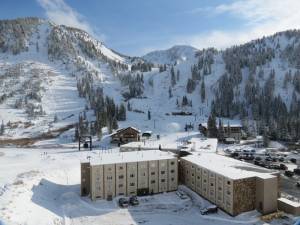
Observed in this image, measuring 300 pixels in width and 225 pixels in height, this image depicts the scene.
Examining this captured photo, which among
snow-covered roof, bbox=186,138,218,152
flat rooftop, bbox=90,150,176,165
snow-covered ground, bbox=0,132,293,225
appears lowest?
snow-covered ground, bbox=0,132,293,225

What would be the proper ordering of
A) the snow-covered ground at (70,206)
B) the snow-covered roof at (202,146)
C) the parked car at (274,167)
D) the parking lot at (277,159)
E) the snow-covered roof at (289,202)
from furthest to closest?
1. the snow-covered roof at (202,146)
2. the parked car at (274,167)
3. the parking lot at (277,159)
4. the snow-covered roof at (289,202)
5. the snow-covered ground at (70,206)

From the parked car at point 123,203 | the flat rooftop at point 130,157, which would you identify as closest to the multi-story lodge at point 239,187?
the flat rooftop at point 130,157

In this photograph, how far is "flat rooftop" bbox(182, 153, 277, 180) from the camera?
48606mm

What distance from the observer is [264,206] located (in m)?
47.1

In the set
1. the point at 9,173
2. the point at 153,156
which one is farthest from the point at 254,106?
the point at 9,173

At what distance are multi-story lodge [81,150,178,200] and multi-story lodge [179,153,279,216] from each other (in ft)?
20.7

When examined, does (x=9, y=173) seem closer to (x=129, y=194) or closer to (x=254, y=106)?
(x=129, y=194)

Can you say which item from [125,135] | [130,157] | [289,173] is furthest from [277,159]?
[125,135]

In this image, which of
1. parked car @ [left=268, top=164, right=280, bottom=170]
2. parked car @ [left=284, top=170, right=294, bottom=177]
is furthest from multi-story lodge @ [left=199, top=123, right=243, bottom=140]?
parked car @ [left=284, top=170, right=294, bottom=177]

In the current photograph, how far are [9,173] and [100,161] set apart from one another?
18167 mm

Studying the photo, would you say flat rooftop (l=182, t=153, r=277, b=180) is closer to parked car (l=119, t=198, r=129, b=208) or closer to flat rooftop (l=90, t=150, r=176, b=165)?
flat rooftop (l=90, t=150, r=176, b=165)

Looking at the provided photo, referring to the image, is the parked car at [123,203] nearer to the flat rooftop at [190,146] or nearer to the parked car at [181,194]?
the parked car at [181,194]

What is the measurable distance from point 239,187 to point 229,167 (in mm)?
6525

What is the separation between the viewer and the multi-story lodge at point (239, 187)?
47.1 meters
